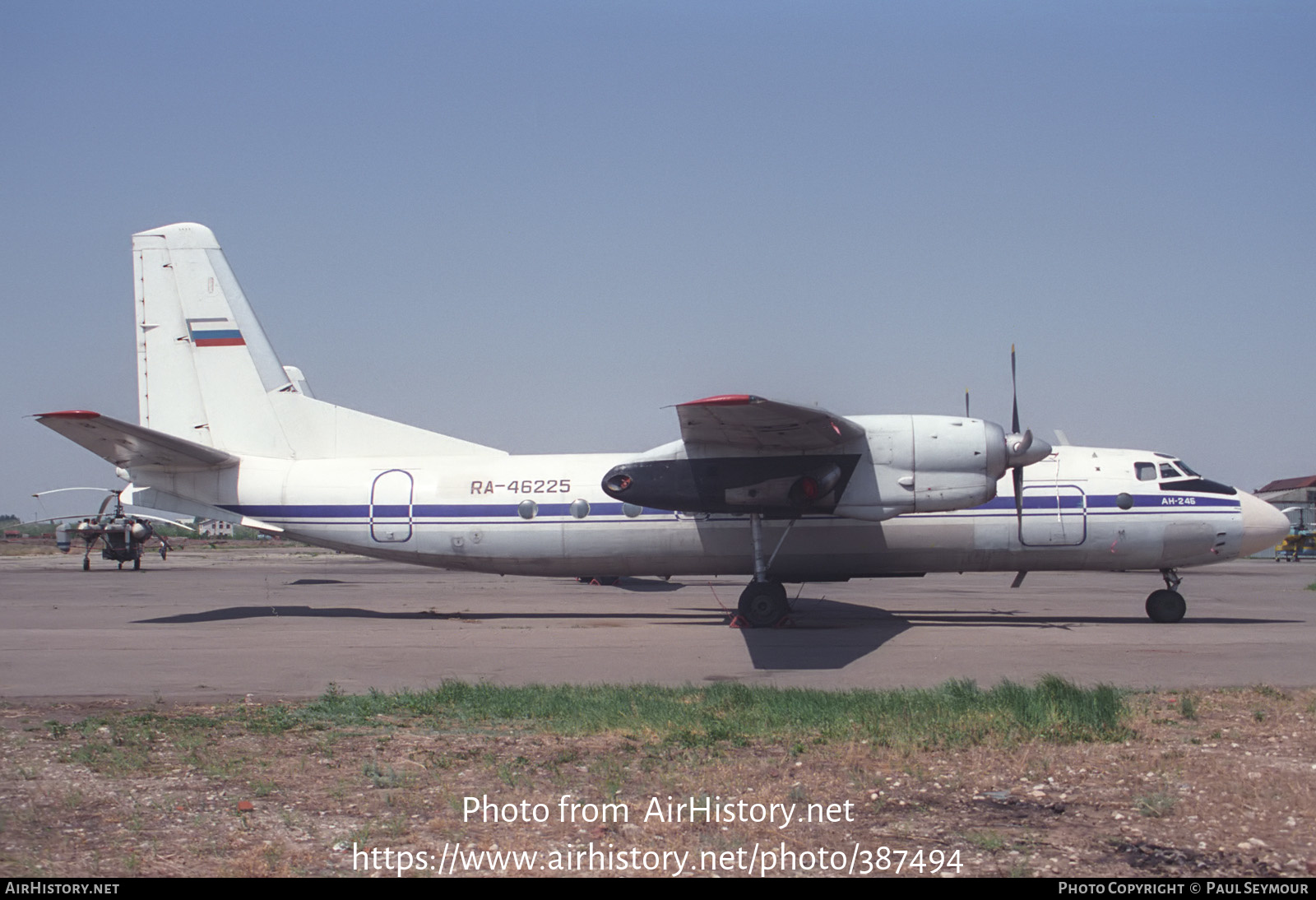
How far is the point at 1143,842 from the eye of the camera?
5.20 meters

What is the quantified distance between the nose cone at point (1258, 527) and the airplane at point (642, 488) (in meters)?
0.04

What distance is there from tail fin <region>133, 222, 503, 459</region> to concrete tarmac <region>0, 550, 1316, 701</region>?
3.40m

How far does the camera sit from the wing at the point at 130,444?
1516 cm

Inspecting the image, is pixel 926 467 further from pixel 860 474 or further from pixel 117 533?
pixel 117 533

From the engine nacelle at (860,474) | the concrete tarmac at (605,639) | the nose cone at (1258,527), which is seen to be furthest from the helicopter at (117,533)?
the nose cone at (1258,527)

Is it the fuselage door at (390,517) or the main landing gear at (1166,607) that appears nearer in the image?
the main landing gear at (1166,607)

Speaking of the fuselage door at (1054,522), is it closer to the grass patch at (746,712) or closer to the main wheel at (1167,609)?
the main wheel at (1167,609)

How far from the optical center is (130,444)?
16.6m

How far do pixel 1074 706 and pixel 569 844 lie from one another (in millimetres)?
5193

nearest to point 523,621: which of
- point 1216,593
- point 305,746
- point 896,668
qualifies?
point 896,668

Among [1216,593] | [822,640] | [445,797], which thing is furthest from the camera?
[1216,593]

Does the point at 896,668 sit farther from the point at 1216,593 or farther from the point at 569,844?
the point at 1216,593

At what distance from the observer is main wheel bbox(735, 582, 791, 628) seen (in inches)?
642

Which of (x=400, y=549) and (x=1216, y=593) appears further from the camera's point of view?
(x=1216, y=593)
